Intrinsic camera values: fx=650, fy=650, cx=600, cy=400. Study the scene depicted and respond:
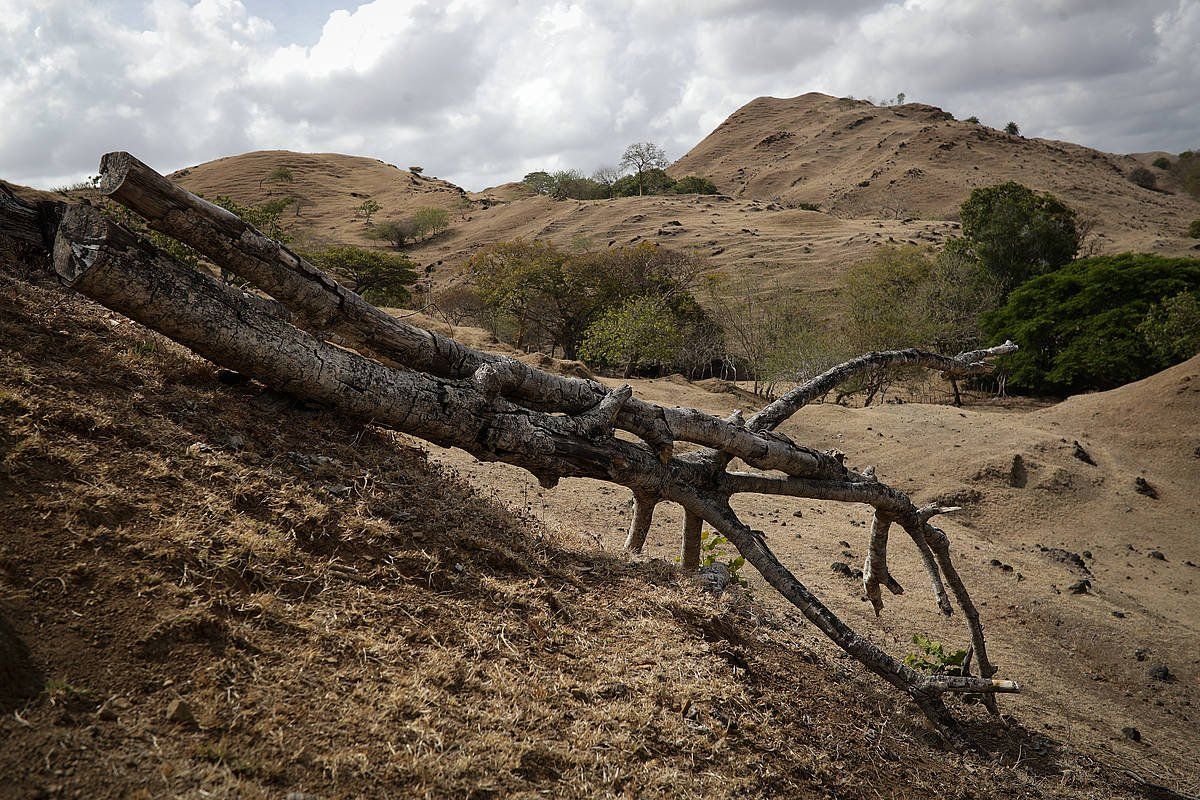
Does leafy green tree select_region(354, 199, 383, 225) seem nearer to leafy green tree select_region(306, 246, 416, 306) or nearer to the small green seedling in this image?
leafy green tree select_region(306, 246, 416, 306)

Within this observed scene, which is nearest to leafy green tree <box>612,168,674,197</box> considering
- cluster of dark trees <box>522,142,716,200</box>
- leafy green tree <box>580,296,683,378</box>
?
cluster of dark trees <box>522,142,716,200</box>

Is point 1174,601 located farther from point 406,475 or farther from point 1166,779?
point 406,475

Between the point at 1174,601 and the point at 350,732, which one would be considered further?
the point at 1174,601

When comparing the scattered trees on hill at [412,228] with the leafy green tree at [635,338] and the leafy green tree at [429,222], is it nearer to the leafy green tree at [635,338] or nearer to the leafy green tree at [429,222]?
the leafy green tree at [429,222]

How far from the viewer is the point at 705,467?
4.18 metres

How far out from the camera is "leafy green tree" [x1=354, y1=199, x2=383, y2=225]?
5697cm

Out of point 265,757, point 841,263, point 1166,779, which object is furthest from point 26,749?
point 841,263

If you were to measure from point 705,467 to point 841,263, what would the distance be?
4129 cm

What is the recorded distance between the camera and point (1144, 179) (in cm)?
6562

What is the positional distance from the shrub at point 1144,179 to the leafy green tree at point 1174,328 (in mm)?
57623

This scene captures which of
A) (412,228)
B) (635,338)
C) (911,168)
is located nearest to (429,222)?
(412,228)

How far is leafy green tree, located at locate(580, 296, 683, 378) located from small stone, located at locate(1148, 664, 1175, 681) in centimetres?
1745

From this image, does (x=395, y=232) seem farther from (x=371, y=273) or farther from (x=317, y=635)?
(x=317, y=635)

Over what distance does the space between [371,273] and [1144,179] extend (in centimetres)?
7574
